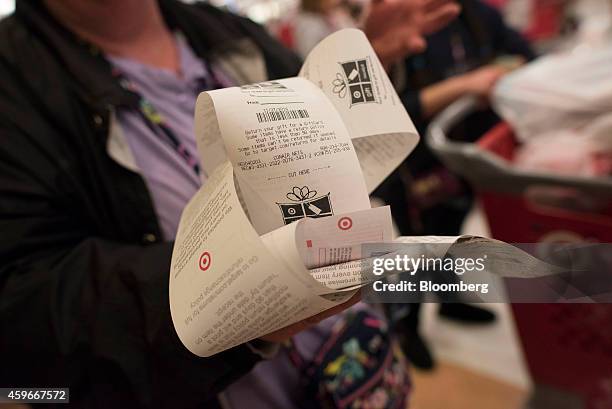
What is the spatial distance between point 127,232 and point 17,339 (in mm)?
169

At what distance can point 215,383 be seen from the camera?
1.44 feet

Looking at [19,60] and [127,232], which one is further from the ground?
[19,60]

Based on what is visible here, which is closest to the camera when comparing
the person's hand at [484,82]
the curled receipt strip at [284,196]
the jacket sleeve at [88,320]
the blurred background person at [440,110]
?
the curled receipt strip at [284,196]

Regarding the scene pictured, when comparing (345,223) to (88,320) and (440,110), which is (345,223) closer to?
(88,320)

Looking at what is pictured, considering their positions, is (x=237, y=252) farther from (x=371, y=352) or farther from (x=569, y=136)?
(x=569, y=136)

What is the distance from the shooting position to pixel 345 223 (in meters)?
0.30

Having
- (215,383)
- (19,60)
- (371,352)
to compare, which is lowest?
(371,352)

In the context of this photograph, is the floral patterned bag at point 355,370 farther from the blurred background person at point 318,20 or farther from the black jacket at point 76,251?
the blurred background person at point 318,20

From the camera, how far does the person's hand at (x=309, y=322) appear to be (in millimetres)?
333

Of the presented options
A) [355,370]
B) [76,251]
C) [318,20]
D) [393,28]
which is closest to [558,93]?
[393,28]

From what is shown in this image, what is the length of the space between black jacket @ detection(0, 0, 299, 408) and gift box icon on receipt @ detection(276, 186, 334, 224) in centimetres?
17

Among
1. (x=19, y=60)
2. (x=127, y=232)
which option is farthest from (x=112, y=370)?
(x=19, y=60)

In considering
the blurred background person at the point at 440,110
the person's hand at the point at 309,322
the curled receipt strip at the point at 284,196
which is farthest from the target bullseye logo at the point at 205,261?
the blurred background person at the point at 440,110

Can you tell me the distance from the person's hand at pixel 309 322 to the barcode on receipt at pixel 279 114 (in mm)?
146
